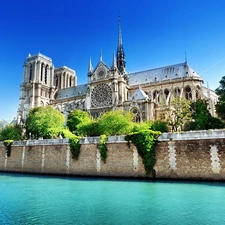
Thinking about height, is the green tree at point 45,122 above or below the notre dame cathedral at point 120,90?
below

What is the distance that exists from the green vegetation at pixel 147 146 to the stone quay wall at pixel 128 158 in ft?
1.21

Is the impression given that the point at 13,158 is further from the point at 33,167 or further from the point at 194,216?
the point at 194,216

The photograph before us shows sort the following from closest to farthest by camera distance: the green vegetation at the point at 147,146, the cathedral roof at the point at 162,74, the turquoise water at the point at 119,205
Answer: the turquoise water at the point at 119,205 → the green vegetation at the point at 147,146 → the cathedral roof at the point at 162,74

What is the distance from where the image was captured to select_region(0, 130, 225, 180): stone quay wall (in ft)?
52.1

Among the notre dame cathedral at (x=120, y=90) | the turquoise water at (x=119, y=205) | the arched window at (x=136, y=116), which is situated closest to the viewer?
the turquoise water at (x=119, y=205)

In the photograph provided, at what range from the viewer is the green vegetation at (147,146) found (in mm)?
17625

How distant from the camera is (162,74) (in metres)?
47.5

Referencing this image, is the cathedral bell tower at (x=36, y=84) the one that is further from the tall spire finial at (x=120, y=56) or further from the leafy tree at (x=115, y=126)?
the leafy tree at (x=115, y=126)

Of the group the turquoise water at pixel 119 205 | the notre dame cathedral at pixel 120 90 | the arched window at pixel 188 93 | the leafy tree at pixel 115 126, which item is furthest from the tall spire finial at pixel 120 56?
the turquoise water at pixel 119 205

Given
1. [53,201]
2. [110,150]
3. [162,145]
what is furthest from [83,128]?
[53,201]

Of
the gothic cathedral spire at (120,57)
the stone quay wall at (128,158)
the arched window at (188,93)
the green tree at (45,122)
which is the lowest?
the stone quay wall at (128,158)

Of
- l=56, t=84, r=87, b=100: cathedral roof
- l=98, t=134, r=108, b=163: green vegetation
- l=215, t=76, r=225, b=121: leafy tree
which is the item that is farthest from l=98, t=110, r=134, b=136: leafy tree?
l=56, t=84, r=87, b=100: cathedral roof

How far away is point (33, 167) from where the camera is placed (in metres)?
24.3

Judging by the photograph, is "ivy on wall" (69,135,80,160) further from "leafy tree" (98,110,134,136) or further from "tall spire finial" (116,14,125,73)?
"tall spire finial" (116,14,125,73)
